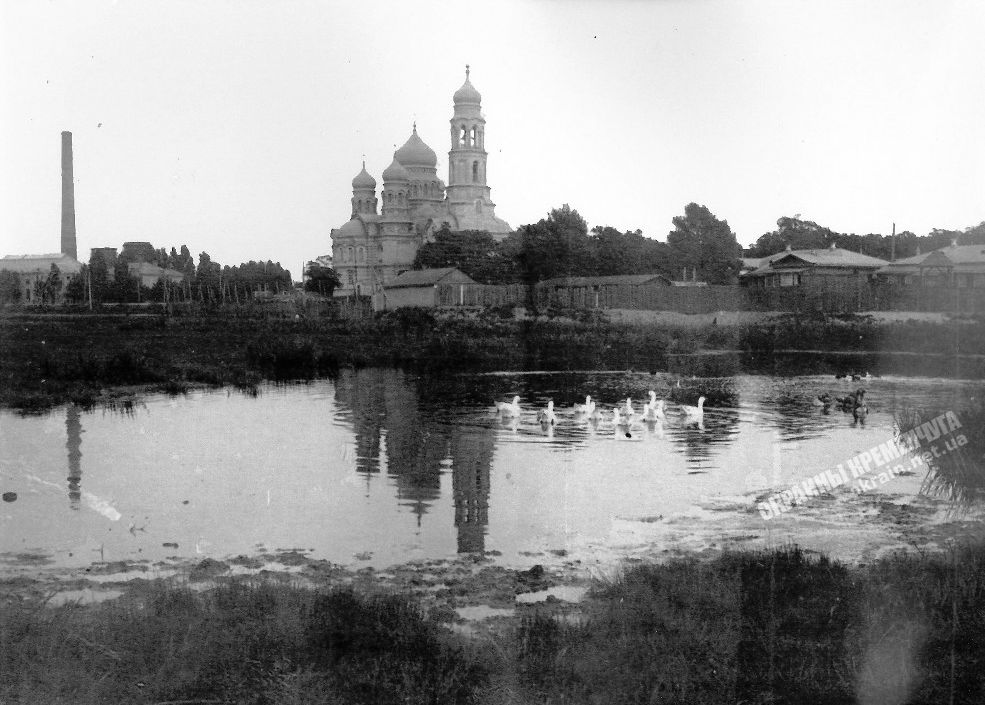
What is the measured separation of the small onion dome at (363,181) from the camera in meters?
71.0

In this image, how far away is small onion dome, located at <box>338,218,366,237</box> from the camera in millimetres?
68188

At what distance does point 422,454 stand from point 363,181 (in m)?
59.0

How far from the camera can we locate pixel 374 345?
34.7 meters

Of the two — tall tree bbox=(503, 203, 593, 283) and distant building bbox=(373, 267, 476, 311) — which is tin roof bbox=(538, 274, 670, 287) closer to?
tall tree bbox=(503, 203, 593, 283)

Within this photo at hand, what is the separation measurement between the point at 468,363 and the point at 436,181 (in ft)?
128

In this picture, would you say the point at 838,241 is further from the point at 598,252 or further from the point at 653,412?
the point at 653,412

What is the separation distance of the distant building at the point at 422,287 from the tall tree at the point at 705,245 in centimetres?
1057

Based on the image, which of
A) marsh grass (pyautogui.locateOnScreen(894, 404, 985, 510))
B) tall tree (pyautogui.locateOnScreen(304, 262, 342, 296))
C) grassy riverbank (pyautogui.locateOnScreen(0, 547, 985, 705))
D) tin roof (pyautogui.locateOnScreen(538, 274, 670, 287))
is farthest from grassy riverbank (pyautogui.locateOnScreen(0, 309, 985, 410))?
tall tree (pyautogui.locateOnScreen(304, 262, 342, 296))

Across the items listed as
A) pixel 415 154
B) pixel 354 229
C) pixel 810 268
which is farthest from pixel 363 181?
pixel 810 268

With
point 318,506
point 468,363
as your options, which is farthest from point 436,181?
point 318,506

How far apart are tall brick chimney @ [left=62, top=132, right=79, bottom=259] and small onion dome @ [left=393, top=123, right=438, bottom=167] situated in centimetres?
4385

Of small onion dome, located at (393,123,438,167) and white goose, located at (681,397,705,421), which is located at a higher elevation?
small onion dome, located at (393,123,438,167)

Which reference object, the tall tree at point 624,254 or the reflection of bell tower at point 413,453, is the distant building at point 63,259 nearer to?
the reflection of bell tower at point 413,453

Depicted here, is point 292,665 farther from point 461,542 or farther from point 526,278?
point 526,278
